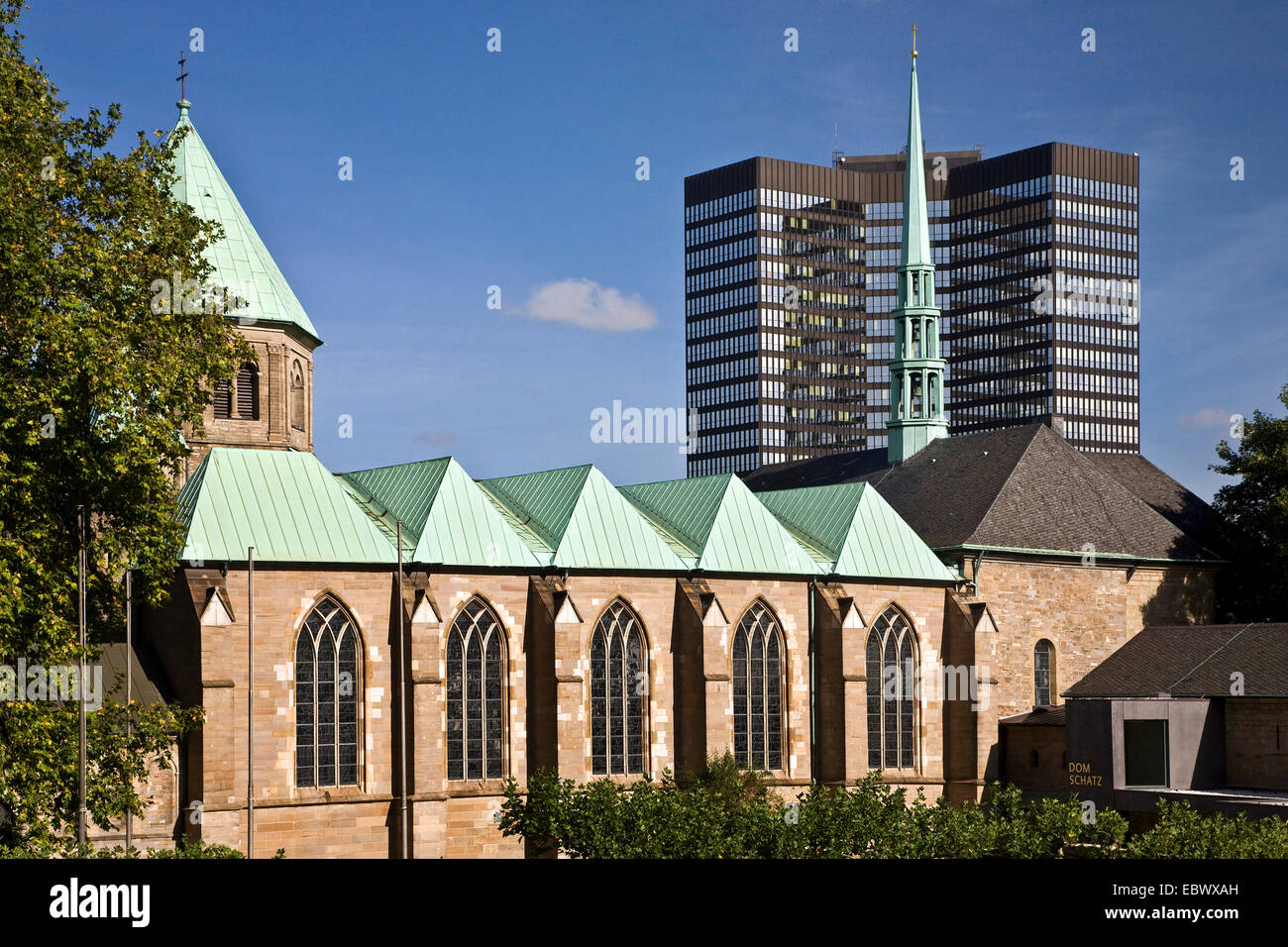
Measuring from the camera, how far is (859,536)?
55875 mm

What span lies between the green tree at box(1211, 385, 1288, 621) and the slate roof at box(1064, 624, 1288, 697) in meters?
7.02

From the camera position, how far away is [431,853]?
4494 cm

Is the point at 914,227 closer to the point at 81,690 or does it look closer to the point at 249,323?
the point at 249,323

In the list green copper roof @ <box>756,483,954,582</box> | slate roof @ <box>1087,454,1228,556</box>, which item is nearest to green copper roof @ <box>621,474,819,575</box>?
green copper roof @ <box>756,483,954,582</box>

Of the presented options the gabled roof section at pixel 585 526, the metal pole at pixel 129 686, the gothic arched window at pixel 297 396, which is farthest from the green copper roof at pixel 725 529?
the metal pole at pixel 129 686

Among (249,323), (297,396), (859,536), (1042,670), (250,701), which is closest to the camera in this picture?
(250,701)

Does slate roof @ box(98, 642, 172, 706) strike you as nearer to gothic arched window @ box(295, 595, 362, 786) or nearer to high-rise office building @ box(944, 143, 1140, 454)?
gothic arched window @ box(295, 595, 362, 786)

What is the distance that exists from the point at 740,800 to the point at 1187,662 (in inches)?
732

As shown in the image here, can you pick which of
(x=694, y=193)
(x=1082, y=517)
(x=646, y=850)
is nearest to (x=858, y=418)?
(x=694, y=193)

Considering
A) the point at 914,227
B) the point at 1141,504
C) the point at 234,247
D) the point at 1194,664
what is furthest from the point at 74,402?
the point at 914,227

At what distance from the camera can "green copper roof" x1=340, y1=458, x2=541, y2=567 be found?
47656mm

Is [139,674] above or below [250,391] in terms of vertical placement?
below

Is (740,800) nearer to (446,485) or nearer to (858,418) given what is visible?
(446,485)

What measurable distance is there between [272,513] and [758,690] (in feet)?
56.8
